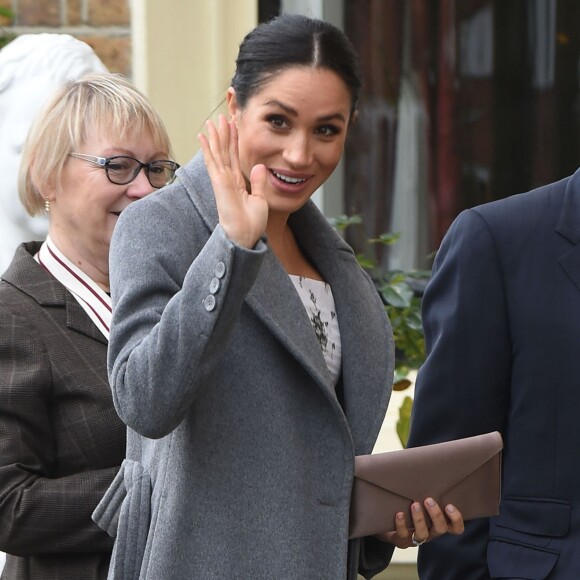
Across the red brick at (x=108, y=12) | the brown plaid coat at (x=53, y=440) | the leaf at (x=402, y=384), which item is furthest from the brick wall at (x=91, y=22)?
the brown plaid coat at (x=53, y=440)

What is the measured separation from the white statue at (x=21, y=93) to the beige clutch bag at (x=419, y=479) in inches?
53.4

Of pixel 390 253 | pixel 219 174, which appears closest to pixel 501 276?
pixel 219 174

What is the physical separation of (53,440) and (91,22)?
6.87 ft

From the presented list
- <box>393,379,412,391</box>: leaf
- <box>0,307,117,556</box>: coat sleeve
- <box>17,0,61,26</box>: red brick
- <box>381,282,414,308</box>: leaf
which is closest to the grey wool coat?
<box>0,307,117,556</box>: coat sleeve

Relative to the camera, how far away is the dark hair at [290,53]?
2375 mm

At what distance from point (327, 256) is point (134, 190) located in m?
0.47

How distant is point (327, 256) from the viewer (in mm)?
2602

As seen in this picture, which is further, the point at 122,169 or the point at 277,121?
the point at 122,169

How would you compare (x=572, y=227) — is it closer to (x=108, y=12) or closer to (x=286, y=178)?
(x=286, y=178)

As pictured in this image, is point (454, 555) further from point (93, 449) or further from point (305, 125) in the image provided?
point (305, 125)

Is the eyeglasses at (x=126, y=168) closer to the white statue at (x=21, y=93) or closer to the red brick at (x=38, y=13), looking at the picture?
the white statue at (x=21, y=93)

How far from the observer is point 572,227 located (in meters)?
2.65

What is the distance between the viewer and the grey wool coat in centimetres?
219

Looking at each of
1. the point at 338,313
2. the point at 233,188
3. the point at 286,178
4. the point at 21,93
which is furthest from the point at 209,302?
the point at 21,93
